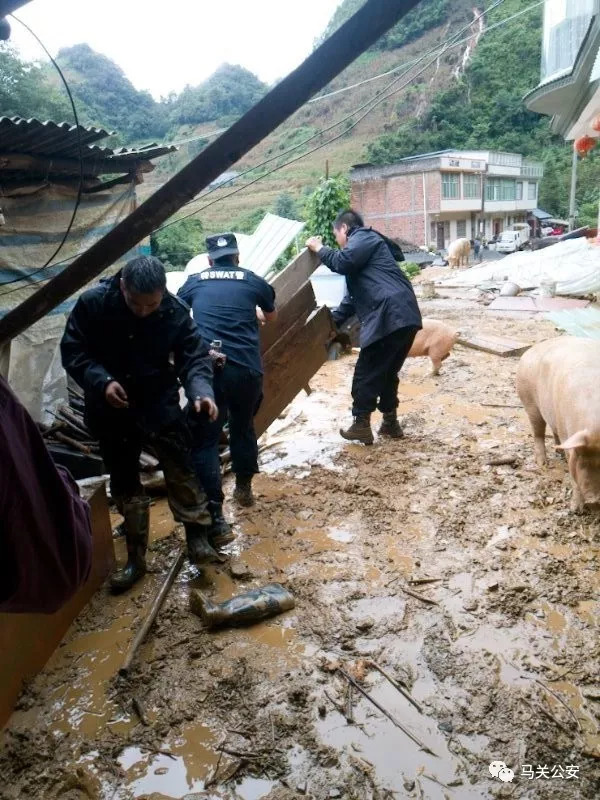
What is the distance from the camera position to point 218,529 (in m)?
3.89

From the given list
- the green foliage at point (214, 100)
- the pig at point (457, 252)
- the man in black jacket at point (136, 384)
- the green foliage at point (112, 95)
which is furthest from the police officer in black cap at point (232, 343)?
the green foliage at point (214, 100)


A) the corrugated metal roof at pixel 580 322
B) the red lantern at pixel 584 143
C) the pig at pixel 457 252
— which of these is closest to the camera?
the corrugated metal roof at pixel 580 322

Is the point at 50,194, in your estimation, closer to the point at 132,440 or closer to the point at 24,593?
the point at 132,440

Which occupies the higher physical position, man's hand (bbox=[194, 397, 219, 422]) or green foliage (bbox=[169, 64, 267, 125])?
green foliage (bbox=[169, 64, 267, 125])

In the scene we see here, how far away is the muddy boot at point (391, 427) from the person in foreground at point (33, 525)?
462 centimetres

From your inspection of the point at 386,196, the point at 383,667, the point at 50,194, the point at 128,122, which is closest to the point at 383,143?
the point at 386,196

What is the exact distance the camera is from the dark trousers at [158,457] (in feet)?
10.8

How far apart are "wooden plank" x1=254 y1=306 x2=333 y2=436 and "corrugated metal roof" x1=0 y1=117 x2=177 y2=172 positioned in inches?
92.2

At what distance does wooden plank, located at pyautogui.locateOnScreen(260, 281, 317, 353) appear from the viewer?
5043 millimetres

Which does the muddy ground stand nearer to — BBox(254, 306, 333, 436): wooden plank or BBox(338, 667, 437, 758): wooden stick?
BBox(338, 667, 437, 758): wooden stick

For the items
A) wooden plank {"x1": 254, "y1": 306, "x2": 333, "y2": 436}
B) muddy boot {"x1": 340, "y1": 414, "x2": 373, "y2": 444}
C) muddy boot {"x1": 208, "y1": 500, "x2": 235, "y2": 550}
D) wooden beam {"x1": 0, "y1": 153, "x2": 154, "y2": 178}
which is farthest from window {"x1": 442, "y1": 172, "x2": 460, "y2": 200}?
muddy boot {"x1": 208, "y1": 500, "x2": 235, "y2": 550}

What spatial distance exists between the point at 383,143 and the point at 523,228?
24904 mm

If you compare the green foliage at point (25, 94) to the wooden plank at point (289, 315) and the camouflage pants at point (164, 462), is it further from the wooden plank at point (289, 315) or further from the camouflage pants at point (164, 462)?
the camouflage pants at point (164, 462)

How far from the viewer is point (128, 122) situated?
40938 millimetres
